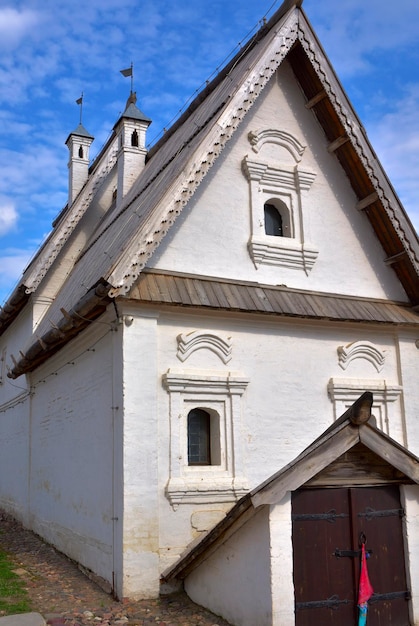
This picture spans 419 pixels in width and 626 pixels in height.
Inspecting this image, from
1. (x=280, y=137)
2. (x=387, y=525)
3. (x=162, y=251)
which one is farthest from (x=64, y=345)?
(x=387, y=525)

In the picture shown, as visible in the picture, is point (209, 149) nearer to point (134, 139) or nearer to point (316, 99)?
point (316, 99)

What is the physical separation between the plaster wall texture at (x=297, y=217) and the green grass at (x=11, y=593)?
4949 mm

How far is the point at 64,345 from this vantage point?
12344mm

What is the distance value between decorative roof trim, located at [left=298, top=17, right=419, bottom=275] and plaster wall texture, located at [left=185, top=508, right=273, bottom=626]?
5947 millimetres

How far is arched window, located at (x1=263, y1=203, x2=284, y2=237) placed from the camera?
37.8 feet

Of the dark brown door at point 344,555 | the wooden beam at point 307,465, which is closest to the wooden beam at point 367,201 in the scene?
the wooden beam at point 307,465

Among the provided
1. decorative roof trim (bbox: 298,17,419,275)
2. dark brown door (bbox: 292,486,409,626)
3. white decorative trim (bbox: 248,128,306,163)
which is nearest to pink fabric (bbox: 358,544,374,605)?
dark brown door (bbox: 292,486,409,626)

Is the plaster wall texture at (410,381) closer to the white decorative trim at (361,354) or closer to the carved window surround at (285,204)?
the white decorative trim at (361,354)

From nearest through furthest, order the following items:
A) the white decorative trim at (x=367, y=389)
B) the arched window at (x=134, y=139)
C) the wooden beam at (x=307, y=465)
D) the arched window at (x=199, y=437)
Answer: the wooden beam at (x=307, y=465), the arched window at (x=199, y=437), the white decorative trim at (x=367, y=389), the arched window at (x=134, y=139)

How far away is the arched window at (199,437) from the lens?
32.4ft

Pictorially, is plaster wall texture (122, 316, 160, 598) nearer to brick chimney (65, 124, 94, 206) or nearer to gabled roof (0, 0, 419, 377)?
gabled roof (0, 0, 419, 377)

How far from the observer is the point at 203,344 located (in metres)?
9.94

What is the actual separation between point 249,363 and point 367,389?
216cm

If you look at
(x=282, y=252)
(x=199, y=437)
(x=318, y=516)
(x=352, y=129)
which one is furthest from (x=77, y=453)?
(x=352, y=129)
